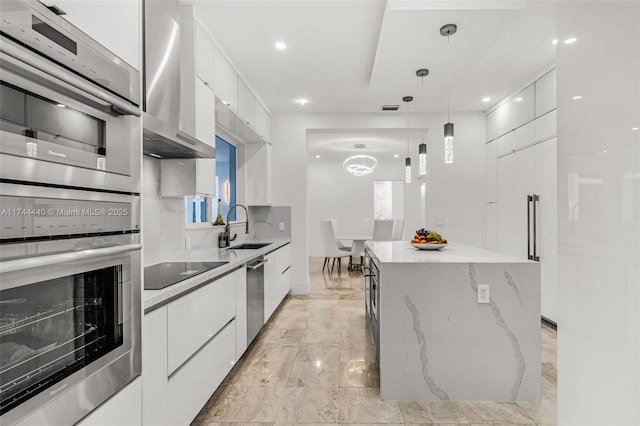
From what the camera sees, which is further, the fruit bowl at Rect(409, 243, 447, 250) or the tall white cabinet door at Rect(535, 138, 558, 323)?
the tall white cabinet door at Rect(535, 138, 558, 323)

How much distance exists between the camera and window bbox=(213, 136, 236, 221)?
4.28 m

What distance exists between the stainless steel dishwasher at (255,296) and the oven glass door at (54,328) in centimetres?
168

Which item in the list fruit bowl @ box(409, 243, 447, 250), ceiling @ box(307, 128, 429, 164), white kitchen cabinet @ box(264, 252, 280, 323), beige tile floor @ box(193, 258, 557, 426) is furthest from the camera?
ceiling @ box(307, 128, 429, 164)

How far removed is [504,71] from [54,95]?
4061 millimetres

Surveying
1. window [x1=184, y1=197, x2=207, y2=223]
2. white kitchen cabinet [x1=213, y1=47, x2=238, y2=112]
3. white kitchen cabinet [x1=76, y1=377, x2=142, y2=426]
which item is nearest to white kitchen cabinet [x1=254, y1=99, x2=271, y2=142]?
white kitchen cabinet [x1=213, y1=47, x2=238, y2=112]

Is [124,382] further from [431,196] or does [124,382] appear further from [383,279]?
[431,196]

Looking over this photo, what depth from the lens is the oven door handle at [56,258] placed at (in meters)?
0.82

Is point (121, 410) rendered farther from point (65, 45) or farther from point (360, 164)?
point (360, 164)

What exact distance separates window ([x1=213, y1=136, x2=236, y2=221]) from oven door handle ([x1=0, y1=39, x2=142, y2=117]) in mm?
2725

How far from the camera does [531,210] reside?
13.0 ft

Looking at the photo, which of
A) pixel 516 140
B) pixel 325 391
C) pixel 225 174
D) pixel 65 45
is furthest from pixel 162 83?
pixel 516 140

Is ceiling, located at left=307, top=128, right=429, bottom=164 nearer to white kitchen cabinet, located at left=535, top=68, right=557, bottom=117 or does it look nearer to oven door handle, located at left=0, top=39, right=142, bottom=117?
white kitchen cabinet, located at left=535, top=68, right=557, bottom=117

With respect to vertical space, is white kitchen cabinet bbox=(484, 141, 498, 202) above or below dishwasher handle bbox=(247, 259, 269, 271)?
above

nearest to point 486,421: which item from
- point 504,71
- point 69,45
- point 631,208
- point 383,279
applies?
point 383,279
